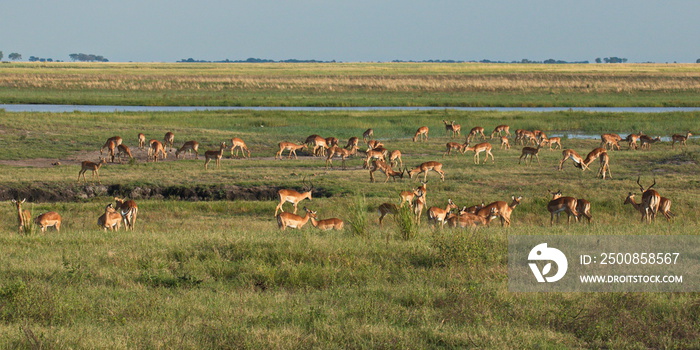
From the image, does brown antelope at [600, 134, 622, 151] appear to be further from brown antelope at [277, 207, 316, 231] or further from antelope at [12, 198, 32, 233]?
antelope at [12, 198, 32, 233]

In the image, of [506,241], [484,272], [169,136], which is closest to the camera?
[484,272]

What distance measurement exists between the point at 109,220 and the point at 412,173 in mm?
9838

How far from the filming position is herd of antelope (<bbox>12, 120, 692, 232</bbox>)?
13.8 metres

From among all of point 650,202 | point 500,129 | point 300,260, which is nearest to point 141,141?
point 500,129

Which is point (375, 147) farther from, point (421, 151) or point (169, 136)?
point (169, 136)

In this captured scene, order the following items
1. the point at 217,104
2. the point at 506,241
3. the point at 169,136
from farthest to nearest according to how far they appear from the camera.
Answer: the point at 217,104 → the point at 169,136 → the point at 506,241

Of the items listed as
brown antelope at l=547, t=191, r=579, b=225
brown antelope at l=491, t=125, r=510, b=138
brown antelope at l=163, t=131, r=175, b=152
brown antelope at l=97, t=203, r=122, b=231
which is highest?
brown antelope at l=491, t=125, r=510, b=138

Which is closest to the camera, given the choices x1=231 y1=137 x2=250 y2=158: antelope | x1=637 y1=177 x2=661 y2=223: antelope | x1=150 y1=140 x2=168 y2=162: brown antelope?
x1=637 y1=177 x2=661 y2=223: antelope

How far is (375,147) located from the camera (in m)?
25.0

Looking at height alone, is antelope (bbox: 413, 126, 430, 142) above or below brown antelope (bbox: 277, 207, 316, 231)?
above

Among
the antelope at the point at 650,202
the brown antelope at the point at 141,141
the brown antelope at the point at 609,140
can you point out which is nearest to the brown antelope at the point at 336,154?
the brown antelope at the point at 141,141

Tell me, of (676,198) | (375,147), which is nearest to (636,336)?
(676,198)

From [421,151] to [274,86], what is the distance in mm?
45085

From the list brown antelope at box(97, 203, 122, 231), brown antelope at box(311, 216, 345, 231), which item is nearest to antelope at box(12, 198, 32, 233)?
brown antelope at box(97, 203, 122, 231)
